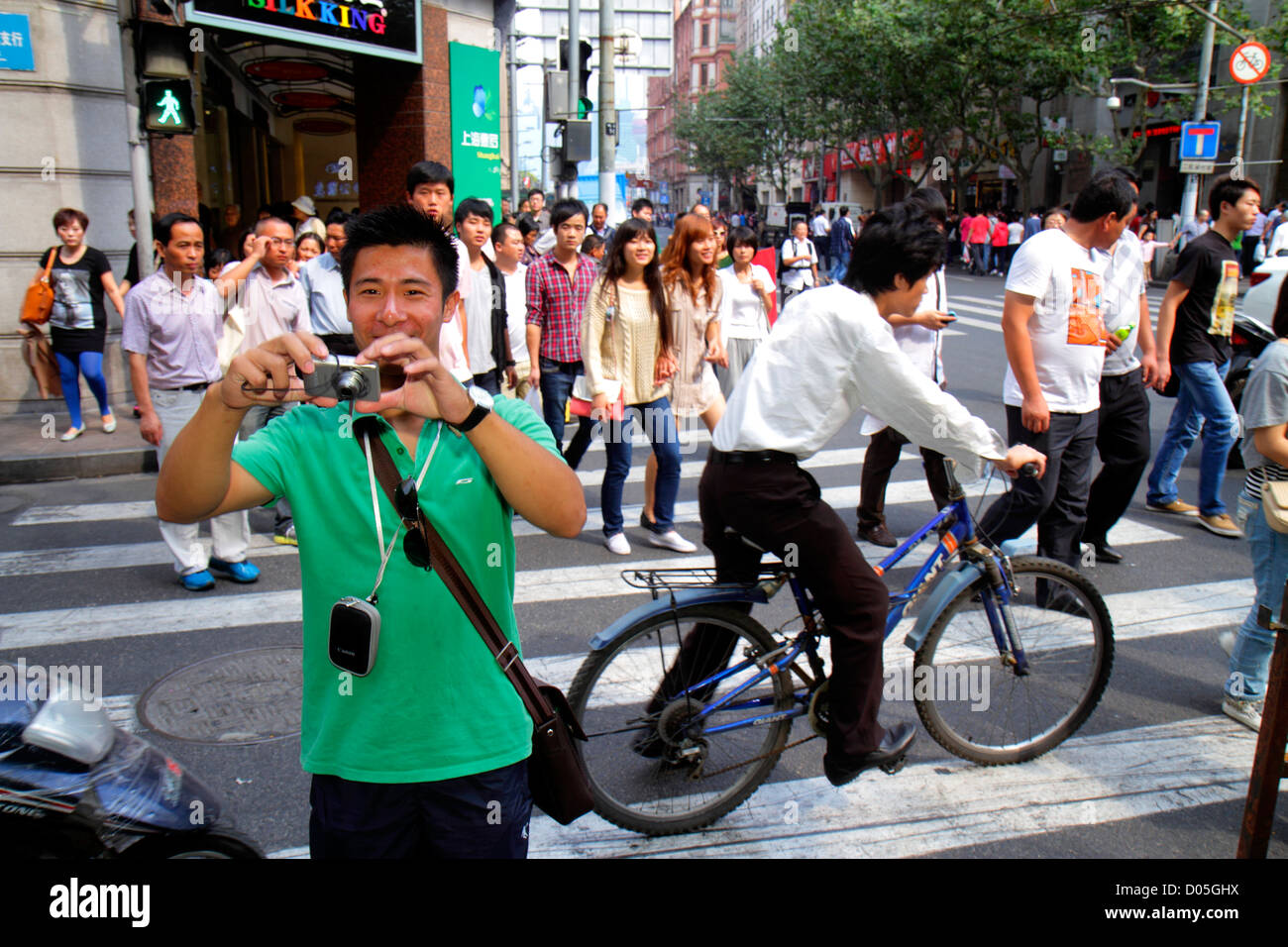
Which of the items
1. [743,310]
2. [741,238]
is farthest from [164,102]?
[743,310]

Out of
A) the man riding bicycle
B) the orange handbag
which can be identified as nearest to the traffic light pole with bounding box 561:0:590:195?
the orange handbag

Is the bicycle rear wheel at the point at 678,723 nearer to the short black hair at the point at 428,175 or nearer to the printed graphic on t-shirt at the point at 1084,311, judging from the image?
the printed graphic on t-shirt at the point at 1084,311

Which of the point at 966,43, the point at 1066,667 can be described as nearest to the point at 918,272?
the point at 1066,667

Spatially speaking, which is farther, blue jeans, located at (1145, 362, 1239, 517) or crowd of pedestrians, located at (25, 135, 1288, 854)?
blue jeans, located at (1145, 362, 1239, 517)

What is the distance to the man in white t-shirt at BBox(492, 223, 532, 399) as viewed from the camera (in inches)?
285

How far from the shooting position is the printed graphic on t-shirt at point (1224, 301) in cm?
643

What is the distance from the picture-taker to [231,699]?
4.12 metres

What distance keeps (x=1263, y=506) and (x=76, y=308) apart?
8604 millimetres

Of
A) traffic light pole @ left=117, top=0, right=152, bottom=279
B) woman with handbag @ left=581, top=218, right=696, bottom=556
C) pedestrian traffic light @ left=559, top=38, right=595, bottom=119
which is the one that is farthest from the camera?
pedestrian traffic light @ left=559, top=38, right=595, bottom=119

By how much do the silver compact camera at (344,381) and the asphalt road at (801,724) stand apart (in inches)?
82.5

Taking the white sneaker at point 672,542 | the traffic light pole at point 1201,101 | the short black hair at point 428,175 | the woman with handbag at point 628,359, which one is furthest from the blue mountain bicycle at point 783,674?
the traffic light pole at point 1201,101

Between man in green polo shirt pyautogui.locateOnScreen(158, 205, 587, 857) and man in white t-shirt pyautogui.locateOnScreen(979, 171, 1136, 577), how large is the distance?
3.52 metres

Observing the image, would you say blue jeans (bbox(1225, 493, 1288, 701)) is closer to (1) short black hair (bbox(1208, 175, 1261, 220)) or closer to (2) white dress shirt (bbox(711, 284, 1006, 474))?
(2) white dress shirt (bbox(711, 284, 1006, 474))

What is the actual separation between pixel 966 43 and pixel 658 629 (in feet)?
104
